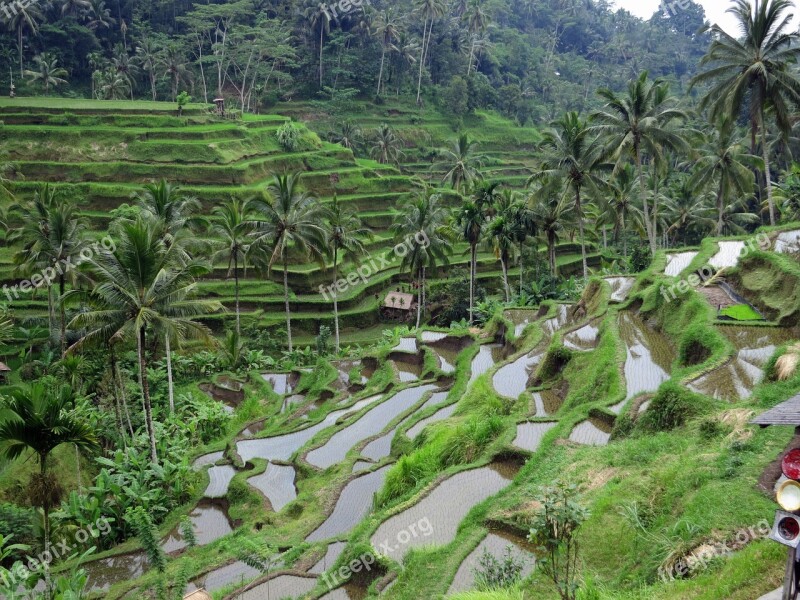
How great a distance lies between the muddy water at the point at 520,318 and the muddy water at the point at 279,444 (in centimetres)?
992

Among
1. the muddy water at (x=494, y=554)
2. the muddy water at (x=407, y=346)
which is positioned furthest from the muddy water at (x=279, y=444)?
the muddy water at (x=494, y=554)

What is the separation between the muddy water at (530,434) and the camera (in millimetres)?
16391

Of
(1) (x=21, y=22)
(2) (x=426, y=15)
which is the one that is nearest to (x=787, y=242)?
(2) (x=426, y=15)

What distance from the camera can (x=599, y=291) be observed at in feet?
92.4

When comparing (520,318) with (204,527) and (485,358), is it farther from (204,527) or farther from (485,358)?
(204,527)

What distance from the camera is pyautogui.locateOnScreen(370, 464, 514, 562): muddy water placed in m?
13.4

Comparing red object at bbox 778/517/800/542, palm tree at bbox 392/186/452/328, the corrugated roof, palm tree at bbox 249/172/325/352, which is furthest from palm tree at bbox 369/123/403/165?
red object at bbox 778/517/800/542

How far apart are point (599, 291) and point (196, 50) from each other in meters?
73.1

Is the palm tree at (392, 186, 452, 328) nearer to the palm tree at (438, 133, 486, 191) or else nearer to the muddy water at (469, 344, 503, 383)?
the muddy water at (469, 344, 503, 383)

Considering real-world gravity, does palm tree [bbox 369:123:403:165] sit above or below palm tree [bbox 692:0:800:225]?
below

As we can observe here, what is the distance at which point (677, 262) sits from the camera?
2755 centimetres

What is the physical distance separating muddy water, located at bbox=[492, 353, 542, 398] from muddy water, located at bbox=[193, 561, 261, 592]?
9.39m

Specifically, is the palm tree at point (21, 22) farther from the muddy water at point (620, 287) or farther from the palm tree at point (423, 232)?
the muddy water at point (620, 287)

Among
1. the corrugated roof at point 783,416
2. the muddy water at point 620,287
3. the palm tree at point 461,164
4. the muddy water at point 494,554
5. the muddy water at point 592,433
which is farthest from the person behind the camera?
the palm tree at point 461,164
